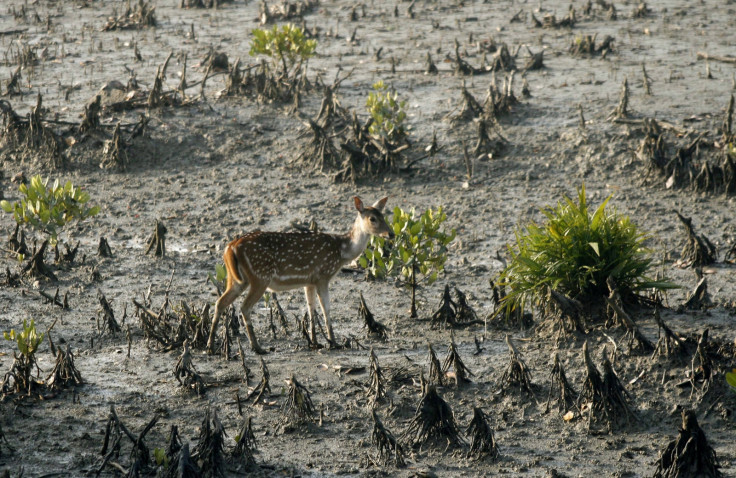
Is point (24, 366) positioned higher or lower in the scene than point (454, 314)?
higher

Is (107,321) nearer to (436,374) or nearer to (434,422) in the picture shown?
(436,374)

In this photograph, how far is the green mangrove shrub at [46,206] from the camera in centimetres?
941

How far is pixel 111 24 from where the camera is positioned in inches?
703

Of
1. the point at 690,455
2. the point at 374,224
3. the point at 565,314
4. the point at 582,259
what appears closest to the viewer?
the point at 690,455

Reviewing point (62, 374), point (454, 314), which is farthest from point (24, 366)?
point (454, 314)

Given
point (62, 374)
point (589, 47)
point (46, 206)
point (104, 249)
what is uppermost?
point (589, 47)

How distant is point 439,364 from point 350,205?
180 inches

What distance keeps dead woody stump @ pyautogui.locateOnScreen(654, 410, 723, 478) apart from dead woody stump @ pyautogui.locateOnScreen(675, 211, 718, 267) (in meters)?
4.09

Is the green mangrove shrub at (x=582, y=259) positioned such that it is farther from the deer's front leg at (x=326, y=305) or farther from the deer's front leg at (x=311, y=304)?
the deer's front leg at (x=311, y=304)

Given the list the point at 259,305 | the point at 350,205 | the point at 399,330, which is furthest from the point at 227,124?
the point at 399,330

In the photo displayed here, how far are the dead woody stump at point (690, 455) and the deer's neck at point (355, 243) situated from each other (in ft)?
12.4

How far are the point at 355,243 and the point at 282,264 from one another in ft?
2.93

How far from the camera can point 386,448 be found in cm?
584

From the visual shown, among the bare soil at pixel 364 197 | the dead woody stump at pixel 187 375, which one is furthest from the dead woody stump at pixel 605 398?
the dead woody stump at pixel 187 375
